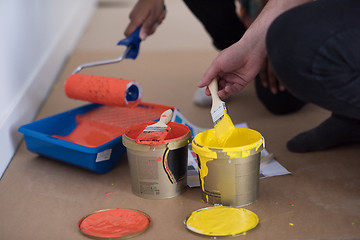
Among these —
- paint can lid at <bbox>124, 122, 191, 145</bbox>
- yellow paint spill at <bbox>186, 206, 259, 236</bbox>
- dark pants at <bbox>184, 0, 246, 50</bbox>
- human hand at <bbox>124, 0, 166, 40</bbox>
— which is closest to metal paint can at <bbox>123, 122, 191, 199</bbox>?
paint can lid at <bbox>124, 122, 191, 145</bbox>

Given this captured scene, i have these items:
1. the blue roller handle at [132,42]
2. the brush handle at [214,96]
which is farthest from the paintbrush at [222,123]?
Result: the blue roller handle at [132,42]

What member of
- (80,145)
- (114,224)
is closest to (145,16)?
(80,145)

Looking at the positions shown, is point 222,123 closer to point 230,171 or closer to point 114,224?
point 230,171

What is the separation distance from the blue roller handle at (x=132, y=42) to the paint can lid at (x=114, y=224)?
0.62 meters

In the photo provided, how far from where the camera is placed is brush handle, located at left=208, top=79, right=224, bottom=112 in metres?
1.08

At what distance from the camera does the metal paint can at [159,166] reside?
3.41 feet

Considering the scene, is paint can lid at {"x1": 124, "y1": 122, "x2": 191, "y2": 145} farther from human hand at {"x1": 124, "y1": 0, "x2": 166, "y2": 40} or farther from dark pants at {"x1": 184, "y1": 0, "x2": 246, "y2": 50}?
dark pants at {"x1": 184, "y1": 0, "x2": 246, "y2": 50}

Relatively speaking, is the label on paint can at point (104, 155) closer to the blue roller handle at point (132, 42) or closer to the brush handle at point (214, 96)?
the brush handle at point (214, 96)

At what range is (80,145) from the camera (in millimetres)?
1165

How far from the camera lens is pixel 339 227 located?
3.06 ft

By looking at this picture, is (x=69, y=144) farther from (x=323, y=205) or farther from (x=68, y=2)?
(x=68, y=2)

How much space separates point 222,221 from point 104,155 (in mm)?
382

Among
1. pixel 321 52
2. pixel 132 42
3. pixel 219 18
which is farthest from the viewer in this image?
pixel 219 18

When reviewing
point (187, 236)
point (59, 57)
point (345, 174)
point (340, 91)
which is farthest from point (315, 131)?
point (59, 57)
